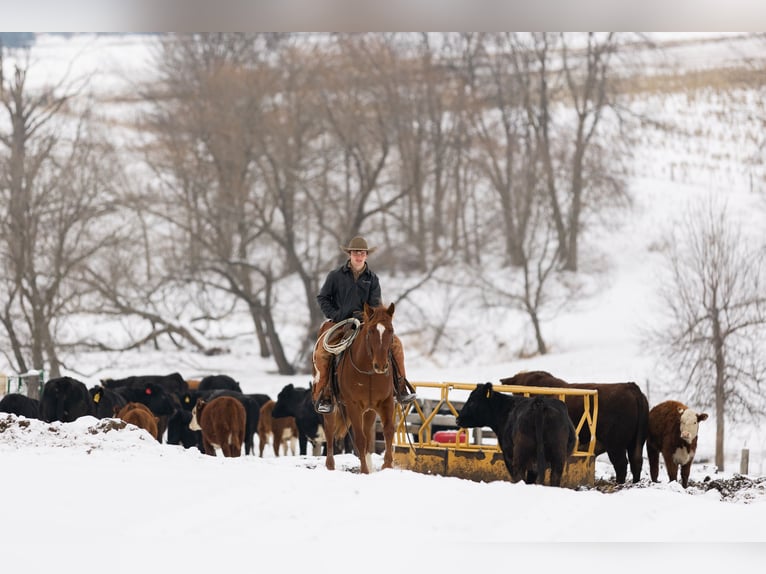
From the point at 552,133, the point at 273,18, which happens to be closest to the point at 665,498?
the point at 273,18

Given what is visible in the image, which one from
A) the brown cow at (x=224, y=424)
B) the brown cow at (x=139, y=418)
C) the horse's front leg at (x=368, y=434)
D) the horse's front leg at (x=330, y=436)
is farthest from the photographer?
the brown cow at (x=224, y=424)

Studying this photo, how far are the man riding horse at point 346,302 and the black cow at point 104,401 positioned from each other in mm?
5389

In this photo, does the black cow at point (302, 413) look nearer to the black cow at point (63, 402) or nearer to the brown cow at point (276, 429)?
the brown cow at point (276, 429)

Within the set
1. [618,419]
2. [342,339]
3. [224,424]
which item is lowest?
[224,424]

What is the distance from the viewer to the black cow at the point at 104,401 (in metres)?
18.5

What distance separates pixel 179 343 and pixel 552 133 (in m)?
16.4

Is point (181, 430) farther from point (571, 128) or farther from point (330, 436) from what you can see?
point (571, 128)

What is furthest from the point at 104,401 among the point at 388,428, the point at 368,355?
the point at 368,355

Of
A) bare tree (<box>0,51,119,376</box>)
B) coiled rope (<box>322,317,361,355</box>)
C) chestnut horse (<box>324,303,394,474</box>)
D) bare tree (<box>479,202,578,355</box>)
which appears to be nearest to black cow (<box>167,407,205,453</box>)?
chestnut horse (<box>324,303,394,474</box>)

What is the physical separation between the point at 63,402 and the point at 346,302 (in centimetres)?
636

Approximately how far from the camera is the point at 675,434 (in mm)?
16453

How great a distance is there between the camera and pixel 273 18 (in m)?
12.1

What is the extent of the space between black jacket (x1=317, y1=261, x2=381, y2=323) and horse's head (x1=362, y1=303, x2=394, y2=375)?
0.70 meters

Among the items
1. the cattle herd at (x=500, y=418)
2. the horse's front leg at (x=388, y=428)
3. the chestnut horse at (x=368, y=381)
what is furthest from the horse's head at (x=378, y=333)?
the cattle herd at (x=500, y=418)
